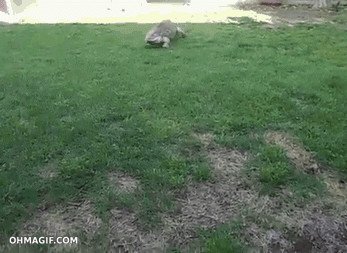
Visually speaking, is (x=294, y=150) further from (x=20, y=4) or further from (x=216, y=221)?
(x=20, y=4)

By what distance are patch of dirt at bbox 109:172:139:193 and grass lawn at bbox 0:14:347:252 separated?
0.01 m

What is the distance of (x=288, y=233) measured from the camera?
2.11 meters

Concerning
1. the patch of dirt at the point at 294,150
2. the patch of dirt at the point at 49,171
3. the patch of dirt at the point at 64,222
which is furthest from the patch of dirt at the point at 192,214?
the patch of dirt at the point at 49,171

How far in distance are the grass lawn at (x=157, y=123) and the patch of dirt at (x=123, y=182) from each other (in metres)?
0.01

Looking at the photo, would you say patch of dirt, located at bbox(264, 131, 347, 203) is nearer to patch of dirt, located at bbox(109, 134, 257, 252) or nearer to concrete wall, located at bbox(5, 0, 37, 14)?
patch of dirt, located at bbox(109, 134, 257, 252)

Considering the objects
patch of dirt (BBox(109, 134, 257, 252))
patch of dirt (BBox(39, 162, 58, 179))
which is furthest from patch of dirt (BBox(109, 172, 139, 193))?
patch of dirt (BBox(39, 162, 58, 179))

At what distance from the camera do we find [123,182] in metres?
2.51

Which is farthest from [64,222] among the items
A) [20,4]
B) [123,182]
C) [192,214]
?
[20,4]

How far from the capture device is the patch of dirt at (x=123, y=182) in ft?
8.00

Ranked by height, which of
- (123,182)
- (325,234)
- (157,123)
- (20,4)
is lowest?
(325,234)

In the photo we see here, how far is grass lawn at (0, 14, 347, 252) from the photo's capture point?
235 cm

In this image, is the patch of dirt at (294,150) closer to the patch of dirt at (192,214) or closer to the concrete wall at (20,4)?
the patch of dirt at (192,214)

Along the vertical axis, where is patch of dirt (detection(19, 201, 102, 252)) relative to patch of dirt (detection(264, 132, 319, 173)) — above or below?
below

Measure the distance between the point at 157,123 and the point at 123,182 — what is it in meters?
0.85
